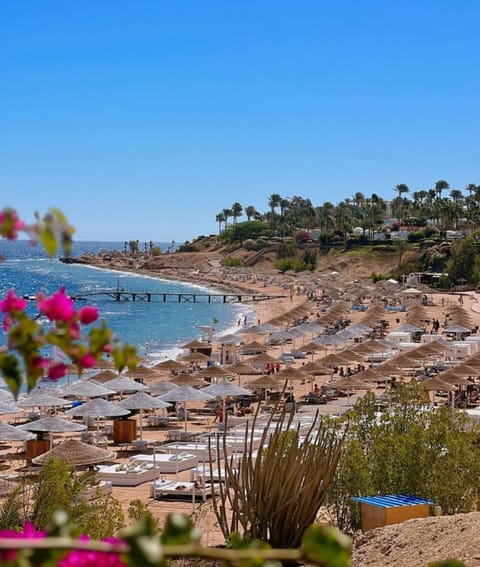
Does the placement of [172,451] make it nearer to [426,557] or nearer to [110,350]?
[426,557]

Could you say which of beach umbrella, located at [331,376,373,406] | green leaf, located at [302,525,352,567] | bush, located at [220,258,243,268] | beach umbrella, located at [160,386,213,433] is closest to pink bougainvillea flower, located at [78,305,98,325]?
green leaf, located at [302,525,352,567]

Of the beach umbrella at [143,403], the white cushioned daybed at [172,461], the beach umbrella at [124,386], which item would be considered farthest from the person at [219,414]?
the white cushioned daybed at [172,461]

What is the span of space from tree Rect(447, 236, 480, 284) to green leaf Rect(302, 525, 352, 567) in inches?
3053

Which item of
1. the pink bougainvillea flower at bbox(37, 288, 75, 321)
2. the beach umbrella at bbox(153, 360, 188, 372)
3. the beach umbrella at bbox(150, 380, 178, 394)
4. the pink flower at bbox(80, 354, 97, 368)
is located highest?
the pink bougainvillea flower at bbox(37, 288, 75, 321)

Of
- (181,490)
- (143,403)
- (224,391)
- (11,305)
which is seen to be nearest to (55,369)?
(11,305)

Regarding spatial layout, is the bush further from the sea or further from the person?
the person

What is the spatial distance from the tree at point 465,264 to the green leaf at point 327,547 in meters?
77.5

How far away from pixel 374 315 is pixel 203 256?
107738 mm

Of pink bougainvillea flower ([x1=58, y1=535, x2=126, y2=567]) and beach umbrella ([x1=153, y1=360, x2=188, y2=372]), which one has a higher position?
pink bougainvillea flower ([x1=58, y1=535, x2=126, y2=567])

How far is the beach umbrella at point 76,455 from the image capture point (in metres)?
17.8

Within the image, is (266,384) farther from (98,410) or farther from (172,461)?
(172,461)

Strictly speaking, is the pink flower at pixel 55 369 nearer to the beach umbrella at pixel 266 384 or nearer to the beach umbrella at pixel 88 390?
the beach umbrella at pixel 88 390

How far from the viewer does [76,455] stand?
18.0 metres

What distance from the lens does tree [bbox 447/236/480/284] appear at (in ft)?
256
